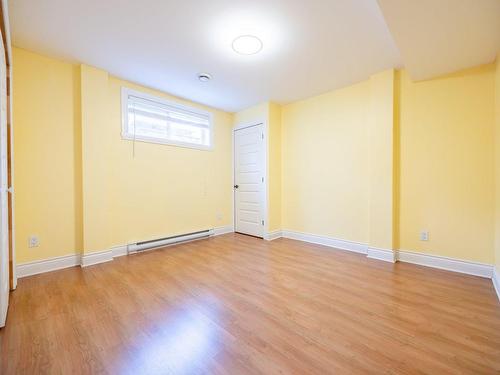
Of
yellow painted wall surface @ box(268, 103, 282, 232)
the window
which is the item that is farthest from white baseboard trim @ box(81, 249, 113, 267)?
yellow painted wall surface @ box(268, 103, 282, 232)

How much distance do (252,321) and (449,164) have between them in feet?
9.25

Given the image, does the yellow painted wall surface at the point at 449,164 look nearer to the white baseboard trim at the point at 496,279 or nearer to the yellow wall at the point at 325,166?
the yellow wall at the point at 325,166

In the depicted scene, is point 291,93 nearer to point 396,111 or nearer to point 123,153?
point 396,111

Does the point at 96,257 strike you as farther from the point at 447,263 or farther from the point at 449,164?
the point at 449,164

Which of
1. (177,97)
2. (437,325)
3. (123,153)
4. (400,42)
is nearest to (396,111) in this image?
(400,42)

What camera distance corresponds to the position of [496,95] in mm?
2309

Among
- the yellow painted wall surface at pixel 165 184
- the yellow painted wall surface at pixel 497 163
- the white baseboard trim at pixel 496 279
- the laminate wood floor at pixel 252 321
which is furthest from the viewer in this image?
the yellow painted wall surface at pixel 165 184

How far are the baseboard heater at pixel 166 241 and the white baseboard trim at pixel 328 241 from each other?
1523mm

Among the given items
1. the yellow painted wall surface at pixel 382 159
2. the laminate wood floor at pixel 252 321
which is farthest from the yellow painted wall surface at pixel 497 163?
the yellow painted wall surface at pixel 382 159

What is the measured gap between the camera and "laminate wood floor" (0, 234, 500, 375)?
4.11 feet

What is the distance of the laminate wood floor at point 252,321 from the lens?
125cm

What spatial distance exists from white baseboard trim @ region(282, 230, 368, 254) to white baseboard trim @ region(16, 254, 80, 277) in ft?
10.6

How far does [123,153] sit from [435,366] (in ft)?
12.4

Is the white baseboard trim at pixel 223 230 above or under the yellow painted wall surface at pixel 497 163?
under
